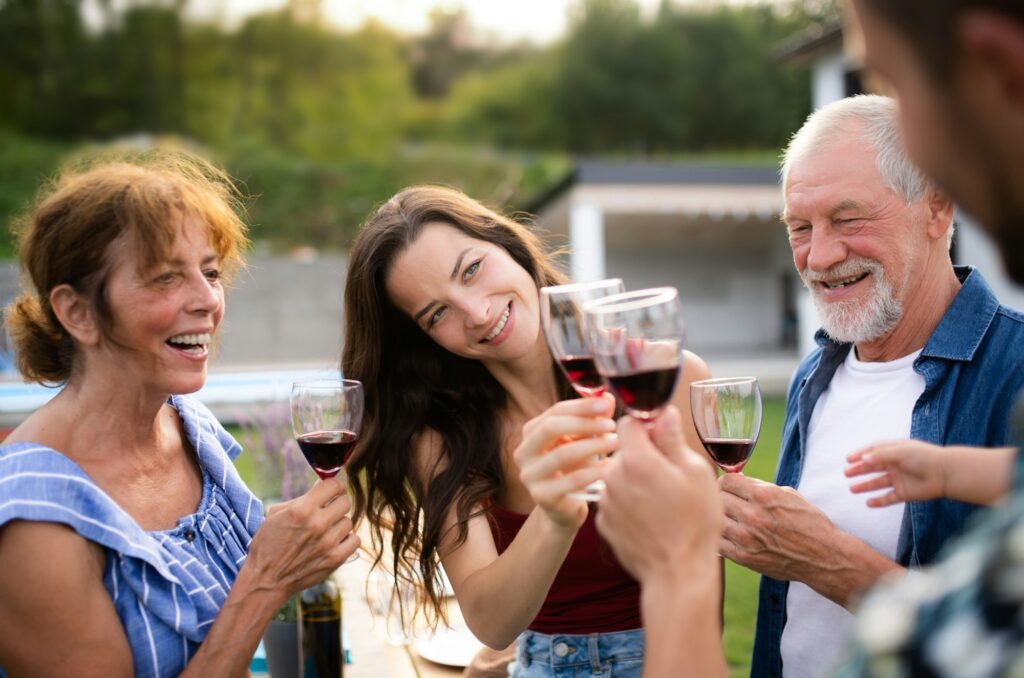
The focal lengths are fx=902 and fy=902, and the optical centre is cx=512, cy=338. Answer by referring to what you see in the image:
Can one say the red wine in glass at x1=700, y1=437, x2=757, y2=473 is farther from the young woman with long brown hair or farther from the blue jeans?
the blue jeans

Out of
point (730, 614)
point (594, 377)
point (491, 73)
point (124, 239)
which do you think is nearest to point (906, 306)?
point (594, 377)

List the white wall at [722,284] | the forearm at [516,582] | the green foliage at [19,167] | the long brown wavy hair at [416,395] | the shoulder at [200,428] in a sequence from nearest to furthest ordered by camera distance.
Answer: the forearm at [516,582] < the shoulder at [200,428] < the long brown wavy hair at [416,395] < the white wall at [722,284] < the green foliage at [19,167]

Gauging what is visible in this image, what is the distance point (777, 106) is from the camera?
4241 cm

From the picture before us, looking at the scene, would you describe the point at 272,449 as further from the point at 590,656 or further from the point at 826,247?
the point at 826,247

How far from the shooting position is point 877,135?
259cm

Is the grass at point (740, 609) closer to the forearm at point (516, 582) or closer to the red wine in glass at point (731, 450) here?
the forearm at point (516, 582)

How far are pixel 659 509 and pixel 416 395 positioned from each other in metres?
1.71

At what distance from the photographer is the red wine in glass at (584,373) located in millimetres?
1860

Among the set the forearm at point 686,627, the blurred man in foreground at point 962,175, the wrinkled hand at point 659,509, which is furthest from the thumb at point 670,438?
the blurred man in foreground at point 962,175

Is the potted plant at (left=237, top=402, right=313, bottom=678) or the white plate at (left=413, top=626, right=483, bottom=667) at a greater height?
the potted plant at (left=237, top=402, right=313, bottom=678)

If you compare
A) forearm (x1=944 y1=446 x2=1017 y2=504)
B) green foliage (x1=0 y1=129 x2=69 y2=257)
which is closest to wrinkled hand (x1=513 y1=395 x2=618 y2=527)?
forearm (x1=944 y1=446 x2=1017 y2=504)

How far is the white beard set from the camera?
257cm

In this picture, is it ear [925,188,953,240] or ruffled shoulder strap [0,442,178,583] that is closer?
ruffled shoulder strap [0,442,178,583]

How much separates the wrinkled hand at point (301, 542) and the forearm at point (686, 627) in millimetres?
1084
